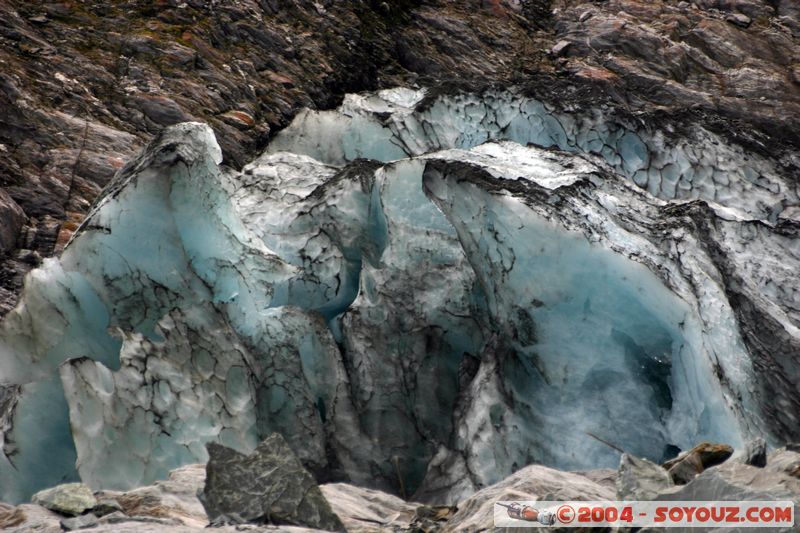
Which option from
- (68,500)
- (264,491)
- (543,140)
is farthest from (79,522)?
(543,140)

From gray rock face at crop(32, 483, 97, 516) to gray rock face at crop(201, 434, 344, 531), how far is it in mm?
745

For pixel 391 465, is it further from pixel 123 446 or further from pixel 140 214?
pixel 140 214

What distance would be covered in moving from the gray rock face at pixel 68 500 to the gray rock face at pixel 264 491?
2.45ft

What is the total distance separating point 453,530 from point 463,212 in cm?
339

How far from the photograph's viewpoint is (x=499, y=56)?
60.0ft

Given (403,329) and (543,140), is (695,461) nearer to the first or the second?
(403,329)

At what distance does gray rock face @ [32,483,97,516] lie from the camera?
5.37 metres

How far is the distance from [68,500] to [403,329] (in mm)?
3728

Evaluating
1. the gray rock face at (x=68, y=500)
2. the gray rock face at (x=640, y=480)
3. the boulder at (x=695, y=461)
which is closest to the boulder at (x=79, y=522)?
the gray rock face at (x=68, y=500)

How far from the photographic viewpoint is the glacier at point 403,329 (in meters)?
7.40

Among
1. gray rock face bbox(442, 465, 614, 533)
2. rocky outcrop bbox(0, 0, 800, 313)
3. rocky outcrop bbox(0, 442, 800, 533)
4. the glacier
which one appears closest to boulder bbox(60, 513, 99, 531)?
rocky outcrop bbox(0, 442, 800, 533)

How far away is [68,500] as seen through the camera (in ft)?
17.8

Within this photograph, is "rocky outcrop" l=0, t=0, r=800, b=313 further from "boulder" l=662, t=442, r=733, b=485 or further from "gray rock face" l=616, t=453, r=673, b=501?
"gray rock face" l=616, t=453, r=673, b=501

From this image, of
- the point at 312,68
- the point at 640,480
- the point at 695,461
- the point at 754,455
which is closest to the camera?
the point at 640,480
